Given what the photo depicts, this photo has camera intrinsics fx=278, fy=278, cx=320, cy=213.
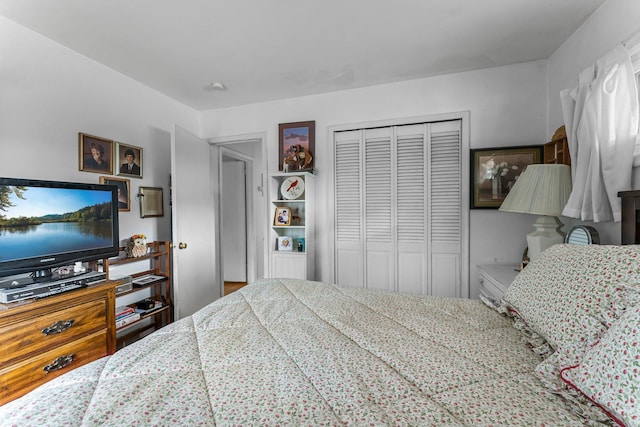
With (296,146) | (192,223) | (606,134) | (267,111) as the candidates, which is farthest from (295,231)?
(606,134)

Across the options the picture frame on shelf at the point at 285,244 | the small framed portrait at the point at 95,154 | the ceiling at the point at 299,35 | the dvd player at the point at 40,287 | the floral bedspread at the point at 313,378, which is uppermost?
the ceiling at the point at 299,35

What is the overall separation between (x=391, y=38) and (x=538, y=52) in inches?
51.7

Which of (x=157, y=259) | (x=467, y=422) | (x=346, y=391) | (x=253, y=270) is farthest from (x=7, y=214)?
(x=253, y=270)

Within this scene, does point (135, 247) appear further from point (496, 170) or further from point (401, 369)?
point (496, 170)

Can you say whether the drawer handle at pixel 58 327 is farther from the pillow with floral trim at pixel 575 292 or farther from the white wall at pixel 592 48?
the white wall at pixel 592 48

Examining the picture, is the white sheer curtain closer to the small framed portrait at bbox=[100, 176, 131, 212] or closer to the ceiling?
the ceiling

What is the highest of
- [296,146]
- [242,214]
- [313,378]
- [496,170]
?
[296,146]

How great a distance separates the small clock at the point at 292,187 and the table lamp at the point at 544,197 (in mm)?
1938

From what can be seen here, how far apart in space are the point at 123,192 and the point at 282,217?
5.07ft

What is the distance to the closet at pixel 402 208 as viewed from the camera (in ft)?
9.02

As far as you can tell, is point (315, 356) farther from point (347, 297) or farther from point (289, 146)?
point (289, 146)

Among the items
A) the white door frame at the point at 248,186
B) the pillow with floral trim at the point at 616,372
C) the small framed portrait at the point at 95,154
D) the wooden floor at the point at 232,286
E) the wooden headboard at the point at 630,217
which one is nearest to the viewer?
the pillow with floral trim at the point at 616,372

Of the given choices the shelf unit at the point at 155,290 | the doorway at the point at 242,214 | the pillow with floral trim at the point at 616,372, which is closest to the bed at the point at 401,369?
the pillow with floral trim at the point at 616,372

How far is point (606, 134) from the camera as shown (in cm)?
Answer: 153
